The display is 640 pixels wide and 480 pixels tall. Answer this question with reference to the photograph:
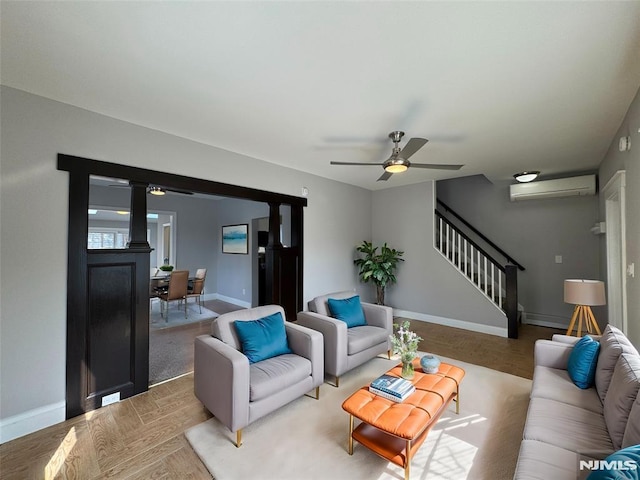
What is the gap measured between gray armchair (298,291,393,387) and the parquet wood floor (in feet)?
4.17

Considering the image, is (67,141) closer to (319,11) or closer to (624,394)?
(319,11)

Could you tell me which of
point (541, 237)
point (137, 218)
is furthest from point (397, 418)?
point (541, 237)

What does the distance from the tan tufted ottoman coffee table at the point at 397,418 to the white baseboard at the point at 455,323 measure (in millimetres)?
3062

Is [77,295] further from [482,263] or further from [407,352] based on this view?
[482,263]

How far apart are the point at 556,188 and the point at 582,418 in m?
4.19

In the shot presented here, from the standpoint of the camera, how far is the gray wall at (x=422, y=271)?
16.0 ft

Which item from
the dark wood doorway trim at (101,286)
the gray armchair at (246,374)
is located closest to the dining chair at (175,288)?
the dark wood doorway trim at (101,286)

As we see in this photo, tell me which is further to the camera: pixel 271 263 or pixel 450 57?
pixel 271 263

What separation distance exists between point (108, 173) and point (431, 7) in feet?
9.64

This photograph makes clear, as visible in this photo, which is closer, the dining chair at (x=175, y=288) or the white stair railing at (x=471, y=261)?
the white stair railing at (x=471, y=261)

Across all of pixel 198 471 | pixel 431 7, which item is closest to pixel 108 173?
pixel 198 471

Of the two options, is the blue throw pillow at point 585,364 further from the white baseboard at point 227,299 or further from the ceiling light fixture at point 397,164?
the white baseboard at point 227,299

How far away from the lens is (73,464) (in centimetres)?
189

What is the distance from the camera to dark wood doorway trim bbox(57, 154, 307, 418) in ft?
8.01
